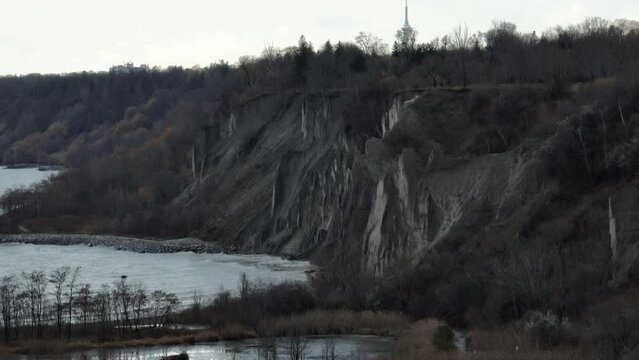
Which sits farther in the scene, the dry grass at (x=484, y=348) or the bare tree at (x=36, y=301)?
the bare tree at (x=36, y=301)

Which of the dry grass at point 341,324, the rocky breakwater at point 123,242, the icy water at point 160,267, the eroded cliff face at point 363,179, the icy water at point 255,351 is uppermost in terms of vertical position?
the eroded cliff face at point 363,179

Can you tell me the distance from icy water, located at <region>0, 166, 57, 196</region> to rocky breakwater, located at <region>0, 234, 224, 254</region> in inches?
1820

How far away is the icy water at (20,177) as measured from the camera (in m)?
→ 132

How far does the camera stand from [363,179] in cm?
5441

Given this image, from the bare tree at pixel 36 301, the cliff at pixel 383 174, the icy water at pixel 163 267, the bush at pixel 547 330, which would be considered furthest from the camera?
the icy water at pixel 163 267

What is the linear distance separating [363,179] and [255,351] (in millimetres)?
22109

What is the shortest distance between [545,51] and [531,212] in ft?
81.2

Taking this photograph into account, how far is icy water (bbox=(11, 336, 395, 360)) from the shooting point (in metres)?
31.8

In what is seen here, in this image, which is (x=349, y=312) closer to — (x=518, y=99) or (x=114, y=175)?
(x=518, y=99)

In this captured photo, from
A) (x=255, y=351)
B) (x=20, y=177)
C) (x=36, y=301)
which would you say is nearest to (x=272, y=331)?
(x=255, y=351)

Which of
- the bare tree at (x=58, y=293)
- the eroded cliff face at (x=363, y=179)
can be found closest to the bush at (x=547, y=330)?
the eroded cliff face at (x=363, y=179)

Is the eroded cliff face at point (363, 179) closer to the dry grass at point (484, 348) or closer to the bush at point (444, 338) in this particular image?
the bush at point (444, 338)

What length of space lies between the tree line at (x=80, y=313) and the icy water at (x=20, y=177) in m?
85.3

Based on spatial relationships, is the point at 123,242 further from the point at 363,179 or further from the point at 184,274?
the point at 363,179
